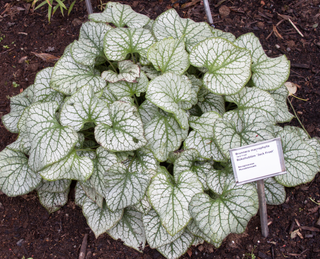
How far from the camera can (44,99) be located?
2.58m

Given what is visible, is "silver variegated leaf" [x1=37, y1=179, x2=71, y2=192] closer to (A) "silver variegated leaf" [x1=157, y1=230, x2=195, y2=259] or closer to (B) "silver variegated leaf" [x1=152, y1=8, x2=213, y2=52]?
(A) "silver variegated leaf" [x1=157, y1=230, x2=195, y2=259]

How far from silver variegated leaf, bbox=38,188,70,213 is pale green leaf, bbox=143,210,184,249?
863mm

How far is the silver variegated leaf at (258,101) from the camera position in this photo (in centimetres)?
236

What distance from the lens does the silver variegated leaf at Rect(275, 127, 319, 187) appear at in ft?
7.39

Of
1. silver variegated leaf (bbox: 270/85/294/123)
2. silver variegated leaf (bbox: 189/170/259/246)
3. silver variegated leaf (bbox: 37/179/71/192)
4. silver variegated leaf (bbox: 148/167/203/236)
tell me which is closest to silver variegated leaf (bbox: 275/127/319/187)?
silver variegated leaf (bbox: 270/85/294/123)

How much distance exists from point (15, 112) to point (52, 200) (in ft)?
3.17

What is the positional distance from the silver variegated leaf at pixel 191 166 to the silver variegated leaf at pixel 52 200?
1.12 m

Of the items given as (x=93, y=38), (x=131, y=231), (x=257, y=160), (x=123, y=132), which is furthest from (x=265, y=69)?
(x=131, y=231)

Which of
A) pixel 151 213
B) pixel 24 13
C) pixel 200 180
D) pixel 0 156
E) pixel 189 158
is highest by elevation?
pixel 24 13

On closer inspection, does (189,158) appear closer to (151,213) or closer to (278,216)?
(151,213)

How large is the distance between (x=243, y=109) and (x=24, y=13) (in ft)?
10.7

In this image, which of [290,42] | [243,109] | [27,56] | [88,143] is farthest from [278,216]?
[27,56]

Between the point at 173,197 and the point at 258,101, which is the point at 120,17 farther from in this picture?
the point at 173,197

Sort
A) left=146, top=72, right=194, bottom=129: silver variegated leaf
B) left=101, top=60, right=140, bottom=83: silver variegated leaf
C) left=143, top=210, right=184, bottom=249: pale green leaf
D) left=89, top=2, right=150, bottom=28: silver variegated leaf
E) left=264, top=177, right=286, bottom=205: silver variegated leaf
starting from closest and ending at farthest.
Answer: left=146, top=72, right=194, bottom=129: silver variegated leaf
left=143, top=210, right=184, bottom=249: pale green leaf
left=101, top=60, right=140, bottom=83: silver variegated leaf
left=264, top=177, right=286, bottom=205: silver variegated leaf
left=89, top=2, right=150, bottom=28: silver variegated leaf
